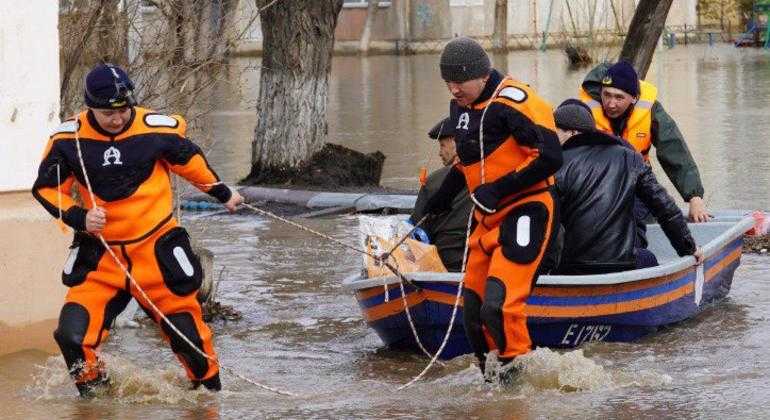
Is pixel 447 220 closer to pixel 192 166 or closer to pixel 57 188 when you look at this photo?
pixel 192 166

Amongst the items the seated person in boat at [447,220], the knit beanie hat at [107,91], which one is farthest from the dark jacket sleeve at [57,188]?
the seated person in boat at [447,220]

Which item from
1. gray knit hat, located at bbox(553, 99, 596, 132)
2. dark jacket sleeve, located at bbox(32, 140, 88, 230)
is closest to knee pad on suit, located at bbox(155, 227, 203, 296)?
dark jacket sleeve, located at bbox(32, 140, 88, 230)

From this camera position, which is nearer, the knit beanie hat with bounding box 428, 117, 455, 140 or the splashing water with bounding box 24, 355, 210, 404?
the splashing water with bounding box 24, 355, 210, 404

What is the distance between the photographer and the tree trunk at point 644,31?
1516cm

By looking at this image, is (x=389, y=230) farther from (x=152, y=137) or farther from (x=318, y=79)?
(x=318, y=79)

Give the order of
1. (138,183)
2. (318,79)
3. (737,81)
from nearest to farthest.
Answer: (138,183) → (318,79) → (737,81)

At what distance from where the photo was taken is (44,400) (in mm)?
7621

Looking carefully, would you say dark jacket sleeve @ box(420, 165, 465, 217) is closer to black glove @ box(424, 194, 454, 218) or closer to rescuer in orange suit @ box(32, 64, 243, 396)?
black glove @ box(424, 194, 454, 218)

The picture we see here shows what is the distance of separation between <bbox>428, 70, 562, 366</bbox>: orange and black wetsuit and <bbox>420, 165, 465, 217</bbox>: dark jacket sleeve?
13.5 inches

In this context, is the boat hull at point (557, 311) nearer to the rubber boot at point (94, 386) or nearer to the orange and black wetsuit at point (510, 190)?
the orange and black wetsuit at point (510, 190)

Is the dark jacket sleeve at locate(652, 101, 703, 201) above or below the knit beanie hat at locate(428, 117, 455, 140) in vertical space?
below

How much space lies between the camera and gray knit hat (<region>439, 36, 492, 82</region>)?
7336 millimetres

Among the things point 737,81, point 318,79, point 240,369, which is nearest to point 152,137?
point 240,369

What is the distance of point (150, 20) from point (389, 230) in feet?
8.25
